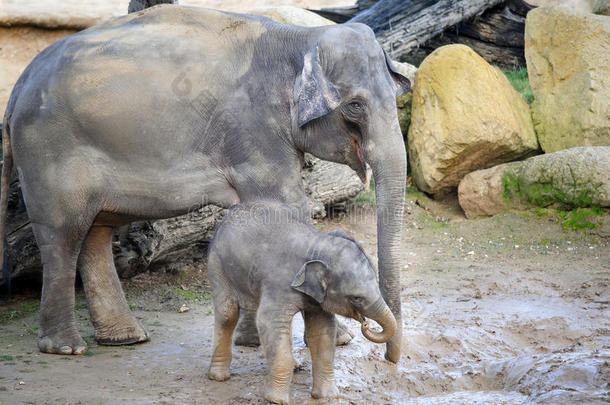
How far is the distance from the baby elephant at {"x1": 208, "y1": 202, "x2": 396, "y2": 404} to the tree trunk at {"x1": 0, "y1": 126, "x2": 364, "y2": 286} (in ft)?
7.02

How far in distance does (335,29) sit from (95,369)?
8.18ft

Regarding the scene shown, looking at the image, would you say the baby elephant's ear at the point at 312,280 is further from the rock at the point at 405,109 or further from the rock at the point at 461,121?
the rock at the point at 405,109

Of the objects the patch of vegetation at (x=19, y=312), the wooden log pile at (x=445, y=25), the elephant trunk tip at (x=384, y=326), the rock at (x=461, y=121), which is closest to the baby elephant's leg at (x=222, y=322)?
the elephant trunk tip at (x=384, y=326)

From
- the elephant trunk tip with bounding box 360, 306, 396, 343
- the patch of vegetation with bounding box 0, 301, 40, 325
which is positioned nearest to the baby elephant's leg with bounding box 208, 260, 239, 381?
the elephant trunk tip with bounding box 360, 306, 396, 343

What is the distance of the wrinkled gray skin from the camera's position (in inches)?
191

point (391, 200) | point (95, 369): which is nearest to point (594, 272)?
point (391, 200)

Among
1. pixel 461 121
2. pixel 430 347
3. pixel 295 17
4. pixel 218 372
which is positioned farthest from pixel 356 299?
pixel 295 17

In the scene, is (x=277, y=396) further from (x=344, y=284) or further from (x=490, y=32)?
(x=490, y=32)

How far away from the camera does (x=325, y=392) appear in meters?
4.55

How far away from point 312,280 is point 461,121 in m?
5.03

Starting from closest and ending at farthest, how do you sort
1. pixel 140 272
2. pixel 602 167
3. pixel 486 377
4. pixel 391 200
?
pixel 391 200
pixel 486 377
pixel 140 272
pixel 602 167

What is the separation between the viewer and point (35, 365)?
503cm

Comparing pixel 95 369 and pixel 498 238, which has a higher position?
pixel 95 369

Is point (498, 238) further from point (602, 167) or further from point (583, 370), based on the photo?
point (583, 370)
